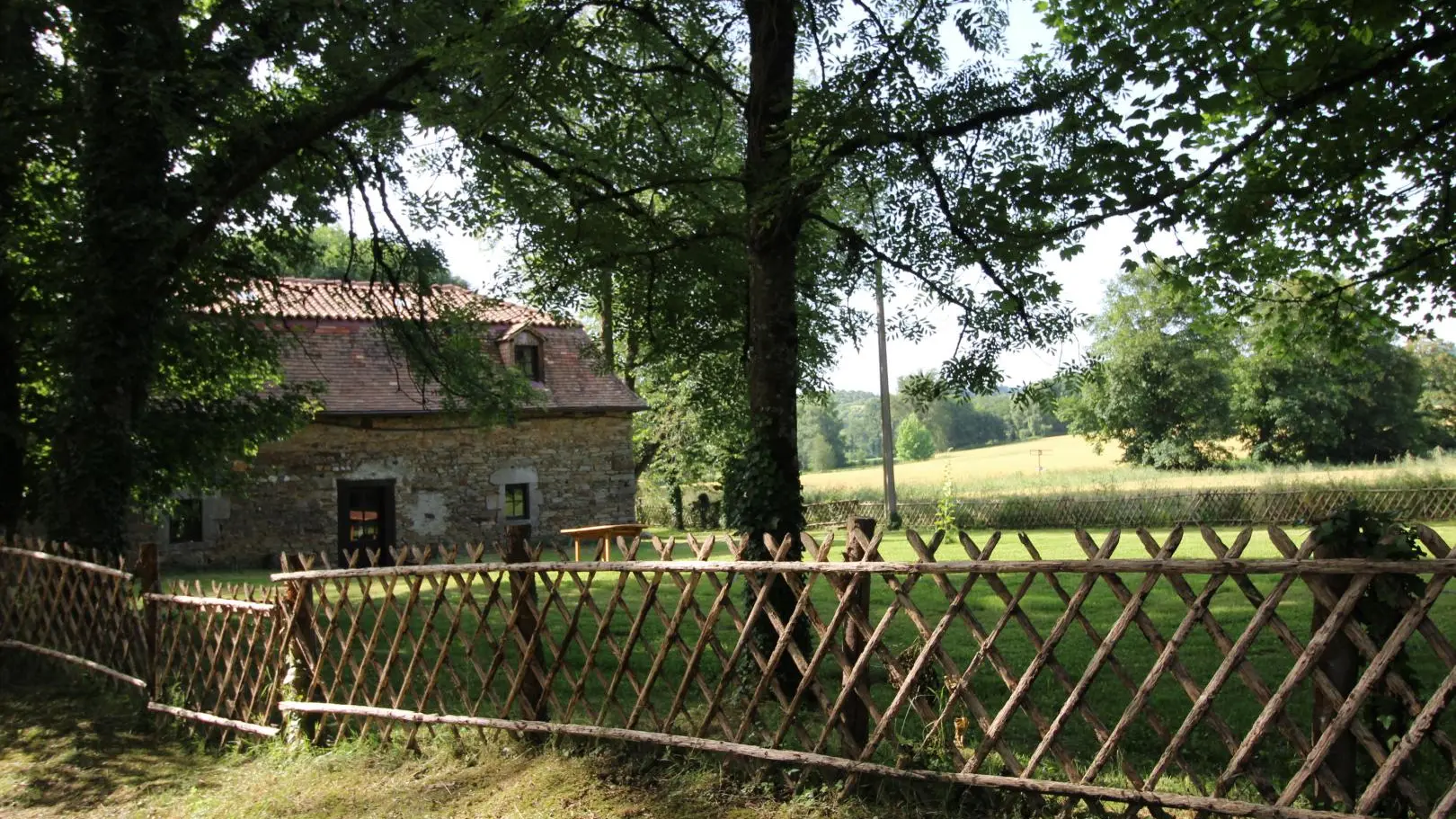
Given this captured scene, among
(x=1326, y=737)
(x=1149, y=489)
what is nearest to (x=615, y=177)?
(x=1326, y=737)

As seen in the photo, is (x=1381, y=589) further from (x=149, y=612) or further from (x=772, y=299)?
(x=149, y=612)

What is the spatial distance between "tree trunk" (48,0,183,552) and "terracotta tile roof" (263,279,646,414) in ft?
29.3

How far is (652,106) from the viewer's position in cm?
1021

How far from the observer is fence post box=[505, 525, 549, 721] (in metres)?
5.77

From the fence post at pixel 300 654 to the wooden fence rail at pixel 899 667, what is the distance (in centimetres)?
2

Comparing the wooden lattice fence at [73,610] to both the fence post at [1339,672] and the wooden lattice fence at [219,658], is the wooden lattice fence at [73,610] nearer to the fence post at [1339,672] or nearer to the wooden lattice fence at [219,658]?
the wooden lattice fence at [219,658]

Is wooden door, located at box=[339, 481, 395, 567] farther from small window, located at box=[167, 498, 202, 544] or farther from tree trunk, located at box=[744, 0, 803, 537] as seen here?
tree trunk, located at box=[744, 0, 803, 537]

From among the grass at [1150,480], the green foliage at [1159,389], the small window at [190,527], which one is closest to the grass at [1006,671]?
the small window at [190,527]

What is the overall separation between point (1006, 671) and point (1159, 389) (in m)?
48.3

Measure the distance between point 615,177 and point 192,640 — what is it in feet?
17.9

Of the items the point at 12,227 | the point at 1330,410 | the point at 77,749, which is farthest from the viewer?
the point at 1330,410

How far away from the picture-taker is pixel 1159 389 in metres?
48.7

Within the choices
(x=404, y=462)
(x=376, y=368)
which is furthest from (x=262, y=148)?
(x=376, y=368)

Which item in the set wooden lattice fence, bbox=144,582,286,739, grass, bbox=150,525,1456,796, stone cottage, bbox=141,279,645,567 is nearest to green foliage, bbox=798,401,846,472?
stone cottage, bbox=141,279,645,567
